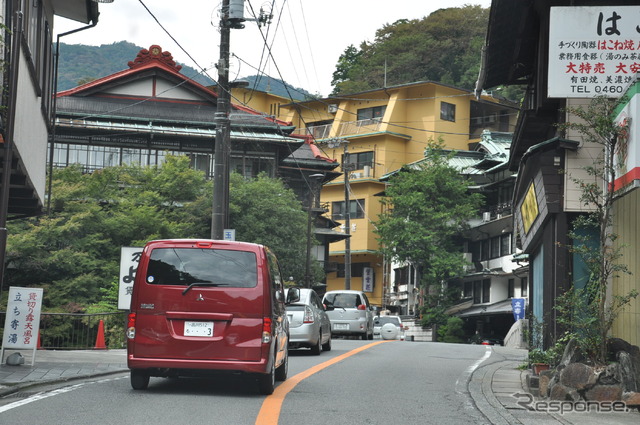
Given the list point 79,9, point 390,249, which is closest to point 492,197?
point 390,249

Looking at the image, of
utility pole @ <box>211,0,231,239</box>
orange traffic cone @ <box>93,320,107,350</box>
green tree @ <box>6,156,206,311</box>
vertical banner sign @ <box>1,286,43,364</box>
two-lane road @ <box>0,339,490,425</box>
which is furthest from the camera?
green tree @ <box>6,156,206,311</box>

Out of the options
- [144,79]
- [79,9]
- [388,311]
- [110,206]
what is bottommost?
[388,311]

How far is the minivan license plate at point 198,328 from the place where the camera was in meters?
11.3

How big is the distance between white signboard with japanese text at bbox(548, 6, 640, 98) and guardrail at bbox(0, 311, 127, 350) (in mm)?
13960

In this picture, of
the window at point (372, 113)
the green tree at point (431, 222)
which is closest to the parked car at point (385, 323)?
the green tree at point (431, 222)

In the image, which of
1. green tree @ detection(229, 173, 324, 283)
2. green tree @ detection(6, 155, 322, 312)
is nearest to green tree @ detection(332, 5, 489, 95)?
green tree @ detection(229, 173, 324, 283)

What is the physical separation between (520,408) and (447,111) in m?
58.2

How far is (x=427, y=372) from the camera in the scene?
16.4 m

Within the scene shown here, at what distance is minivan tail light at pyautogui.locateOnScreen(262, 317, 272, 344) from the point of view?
11.3m

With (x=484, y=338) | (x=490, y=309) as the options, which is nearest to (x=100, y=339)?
(x=490, y=309)

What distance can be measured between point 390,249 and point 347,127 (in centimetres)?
2173

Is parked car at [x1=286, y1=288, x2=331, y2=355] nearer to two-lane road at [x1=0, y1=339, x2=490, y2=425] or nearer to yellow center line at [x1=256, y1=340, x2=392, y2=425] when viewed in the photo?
yellow center line at [x1=256, y1=340, x2=392, y2=425]

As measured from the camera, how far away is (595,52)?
12148mm

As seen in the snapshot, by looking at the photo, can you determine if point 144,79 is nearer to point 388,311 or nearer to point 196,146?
point 196,146
